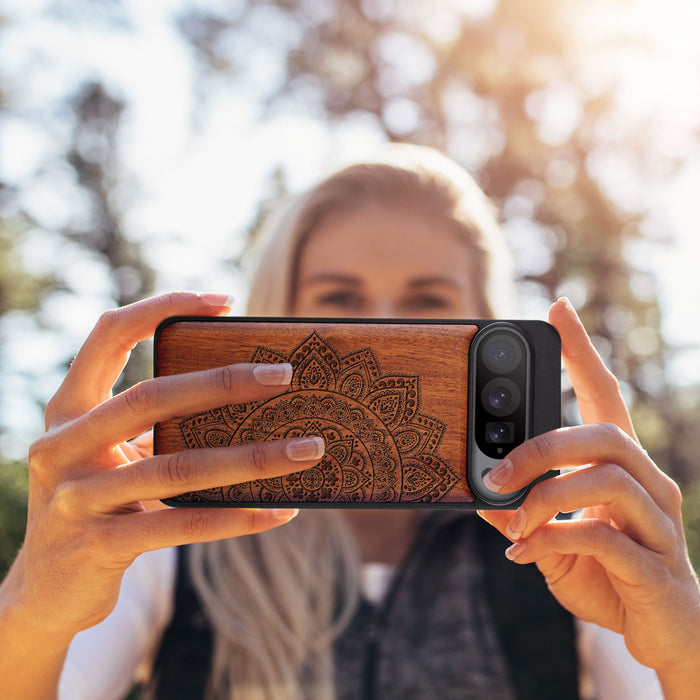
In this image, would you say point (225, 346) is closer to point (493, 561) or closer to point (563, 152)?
point (493, 561)

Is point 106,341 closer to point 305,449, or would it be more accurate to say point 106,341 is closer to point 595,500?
point 305,449

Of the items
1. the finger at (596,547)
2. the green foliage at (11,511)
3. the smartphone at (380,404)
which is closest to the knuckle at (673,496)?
the finger at (596,547)

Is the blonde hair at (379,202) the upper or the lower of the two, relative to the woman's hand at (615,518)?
upper

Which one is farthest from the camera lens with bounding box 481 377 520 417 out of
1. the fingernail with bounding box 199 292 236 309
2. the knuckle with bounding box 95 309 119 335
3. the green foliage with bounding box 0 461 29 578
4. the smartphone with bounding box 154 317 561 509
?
the green foliage with bounding box 0 461 29 578

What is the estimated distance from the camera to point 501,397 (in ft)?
4.81

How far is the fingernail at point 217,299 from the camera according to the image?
4.66 feet

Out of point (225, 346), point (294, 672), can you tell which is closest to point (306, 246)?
point (225, 346)

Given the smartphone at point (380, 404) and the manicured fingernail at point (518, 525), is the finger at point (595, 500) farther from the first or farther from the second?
the smartphone at point (380, 404)

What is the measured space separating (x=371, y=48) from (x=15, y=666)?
9622mm

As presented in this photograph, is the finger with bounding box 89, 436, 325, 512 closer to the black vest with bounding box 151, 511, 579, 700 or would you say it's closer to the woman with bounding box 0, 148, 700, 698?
the woman with bounding box 0, 148, 700, 698

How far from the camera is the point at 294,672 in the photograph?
2363 mm

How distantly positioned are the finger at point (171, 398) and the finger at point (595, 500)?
63 centimetres

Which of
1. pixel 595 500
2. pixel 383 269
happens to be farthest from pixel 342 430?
pixel 383 269

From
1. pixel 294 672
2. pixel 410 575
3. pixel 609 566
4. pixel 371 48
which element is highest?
pixel 371 48
